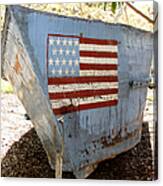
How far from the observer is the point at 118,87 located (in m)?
2.72

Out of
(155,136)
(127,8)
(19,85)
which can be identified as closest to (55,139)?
(19,85)

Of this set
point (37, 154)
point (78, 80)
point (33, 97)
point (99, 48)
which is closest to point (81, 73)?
point (78, 80)

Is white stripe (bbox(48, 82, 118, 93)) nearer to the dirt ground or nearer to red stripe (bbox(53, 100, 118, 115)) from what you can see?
red stripe (bbox(53, 100, 118, 115))

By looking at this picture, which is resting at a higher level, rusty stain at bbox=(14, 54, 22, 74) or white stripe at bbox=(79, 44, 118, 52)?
white stripe at bbox=(79, 44, 118, 52)

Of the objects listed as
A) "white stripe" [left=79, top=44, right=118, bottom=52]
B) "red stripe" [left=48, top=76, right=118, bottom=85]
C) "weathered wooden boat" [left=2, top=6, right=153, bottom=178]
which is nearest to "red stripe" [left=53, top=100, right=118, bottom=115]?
"weathered wooden boat" [left=2, top=6, right=153, bottom=178]

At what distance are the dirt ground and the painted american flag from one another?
0.18 metres

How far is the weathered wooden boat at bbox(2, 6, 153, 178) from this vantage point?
107 inches

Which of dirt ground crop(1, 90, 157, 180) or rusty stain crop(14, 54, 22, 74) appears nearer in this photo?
dirt ground crop(1, 90, 157, 180)

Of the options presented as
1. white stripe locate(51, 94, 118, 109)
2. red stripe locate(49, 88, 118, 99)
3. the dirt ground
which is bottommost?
the dirt ground

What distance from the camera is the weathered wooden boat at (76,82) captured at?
8.91 ft

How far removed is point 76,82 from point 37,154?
39 centimetres

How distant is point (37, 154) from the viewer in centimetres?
279

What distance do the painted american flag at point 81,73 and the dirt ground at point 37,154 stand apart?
18cm

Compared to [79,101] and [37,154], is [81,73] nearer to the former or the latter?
[79,101]
